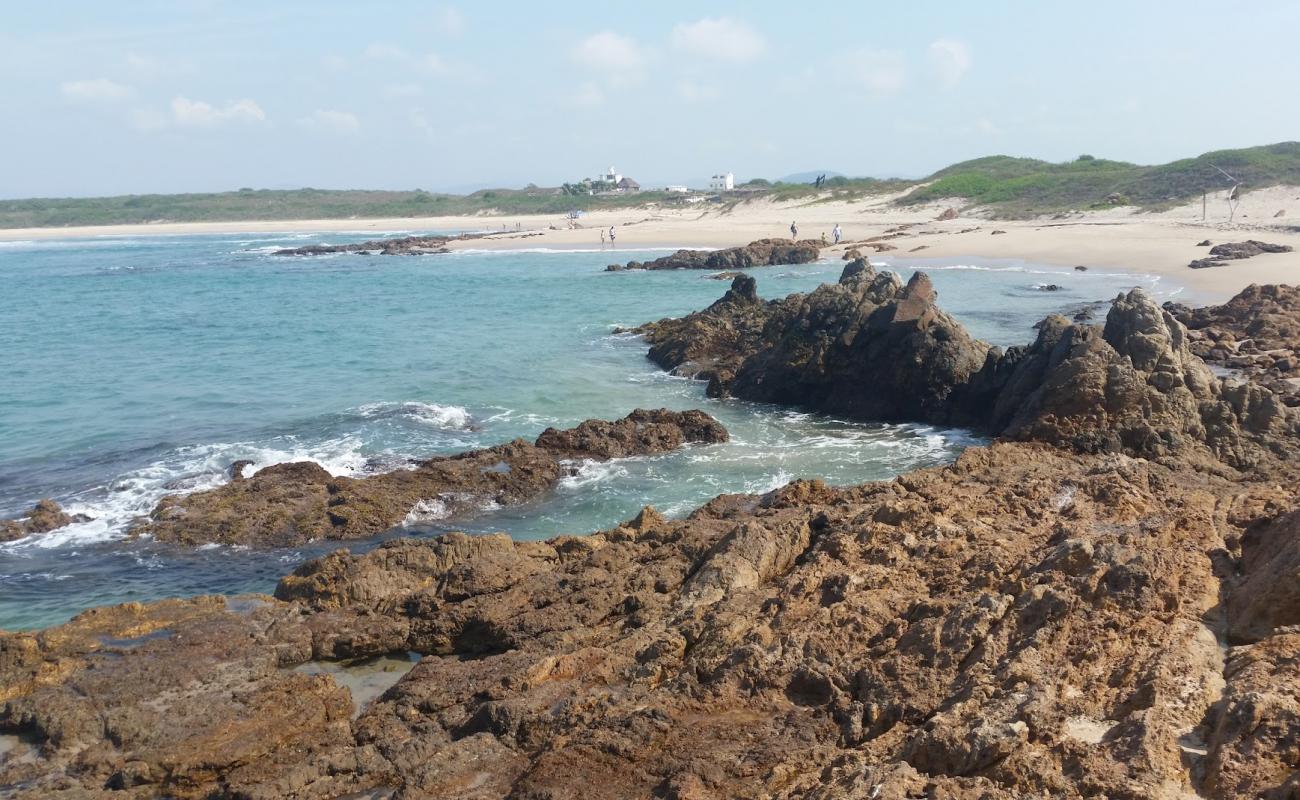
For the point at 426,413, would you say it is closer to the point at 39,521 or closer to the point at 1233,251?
the point at 39,521

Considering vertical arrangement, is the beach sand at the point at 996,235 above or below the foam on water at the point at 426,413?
above

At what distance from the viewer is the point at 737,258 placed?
46.8 metres

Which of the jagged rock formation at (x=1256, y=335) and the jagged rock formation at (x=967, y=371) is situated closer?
the jagged rock formation at (x=967, y=371)

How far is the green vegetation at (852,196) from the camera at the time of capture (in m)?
57.2

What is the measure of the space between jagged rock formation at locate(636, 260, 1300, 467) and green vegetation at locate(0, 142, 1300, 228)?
138ft

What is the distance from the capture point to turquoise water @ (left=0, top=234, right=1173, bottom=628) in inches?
502

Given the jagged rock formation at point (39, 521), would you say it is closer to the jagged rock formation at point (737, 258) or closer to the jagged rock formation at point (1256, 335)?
the jagged rock formation at point (1256, 335)

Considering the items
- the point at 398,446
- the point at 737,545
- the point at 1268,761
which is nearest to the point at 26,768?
the point at 737,545

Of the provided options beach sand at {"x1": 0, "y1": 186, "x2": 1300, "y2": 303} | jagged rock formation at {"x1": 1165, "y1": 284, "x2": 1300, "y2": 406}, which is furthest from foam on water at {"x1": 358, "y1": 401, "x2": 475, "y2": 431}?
beach sand at {"x1": 0, "y1": 186, "x2": 1300, "y2": 303}

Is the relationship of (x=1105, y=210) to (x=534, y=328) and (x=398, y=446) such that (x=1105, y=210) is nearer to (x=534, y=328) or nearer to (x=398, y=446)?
(x=534, y=328)

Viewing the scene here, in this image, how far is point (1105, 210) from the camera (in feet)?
184

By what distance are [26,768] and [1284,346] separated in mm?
22123

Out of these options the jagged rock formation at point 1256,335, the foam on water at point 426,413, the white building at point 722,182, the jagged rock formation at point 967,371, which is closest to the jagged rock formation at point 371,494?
the foam on water at point 426,413

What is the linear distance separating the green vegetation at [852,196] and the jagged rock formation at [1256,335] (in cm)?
3430
